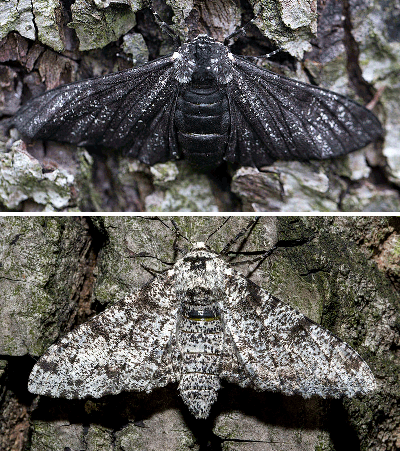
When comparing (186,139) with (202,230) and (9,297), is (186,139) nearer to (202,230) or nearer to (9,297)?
(202,230)

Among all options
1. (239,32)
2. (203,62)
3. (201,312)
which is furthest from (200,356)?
(239,32)

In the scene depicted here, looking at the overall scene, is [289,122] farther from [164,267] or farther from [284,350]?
[284,350]

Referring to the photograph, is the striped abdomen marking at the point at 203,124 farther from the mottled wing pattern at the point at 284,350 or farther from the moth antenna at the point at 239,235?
the mottled wing pattern at the point at 284,350

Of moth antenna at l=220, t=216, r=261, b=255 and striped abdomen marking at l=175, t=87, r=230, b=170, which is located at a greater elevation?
striped abdomen marking at l=175, t=87, r=230, b=170

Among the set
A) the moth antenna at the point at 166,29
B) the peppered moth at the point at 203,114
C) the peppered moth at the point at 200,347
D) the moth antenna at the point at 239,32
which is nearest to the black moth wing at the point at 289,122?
the peppered moth at the point at 203,114

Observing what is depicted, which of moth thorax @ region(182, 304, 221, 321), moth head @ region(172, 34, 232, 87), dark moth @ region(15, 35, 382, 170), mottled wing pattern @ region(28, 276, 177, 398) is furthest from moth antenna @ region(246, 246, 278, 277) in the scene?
moth head @ region(172, 34, 232, 87)

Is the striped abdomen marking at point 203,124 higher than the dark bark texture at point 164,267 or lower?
higher

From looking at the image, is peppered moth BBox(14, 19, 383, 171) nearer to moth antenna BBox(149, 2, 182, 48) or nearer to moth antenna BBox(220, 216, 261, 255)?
moth antenna BBox(149, 2, 182, 48)

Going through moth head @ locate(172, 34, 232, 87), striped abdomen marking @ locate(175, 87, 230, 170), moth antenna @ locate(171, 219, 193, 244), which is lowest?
moth antenna @ locate(171, 219, 193, 244)
